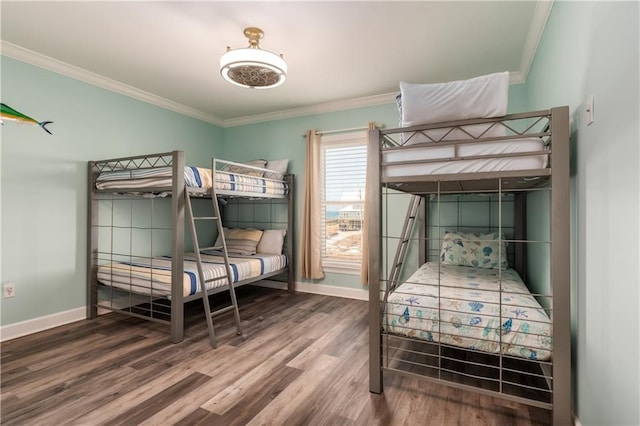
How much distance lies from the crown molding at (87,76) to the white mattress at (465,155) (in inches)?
122

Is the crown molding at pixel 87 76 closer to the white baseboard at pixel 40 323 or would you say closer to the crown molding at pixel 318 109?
the crown molding at pixel 318 109

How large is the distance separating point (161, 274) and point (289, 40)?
7.39 feet

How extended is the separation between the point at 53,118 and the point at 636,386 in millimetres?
4160

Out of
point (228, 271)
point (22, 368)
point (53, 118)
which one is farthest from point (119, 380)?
point (53, 118)

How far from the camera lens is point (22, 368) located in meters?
2.15

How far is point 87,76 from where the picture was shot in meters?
3.11

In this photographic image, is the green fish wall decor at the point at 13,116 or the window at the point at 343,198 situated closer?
the green fish wall decor at the point at 13,116

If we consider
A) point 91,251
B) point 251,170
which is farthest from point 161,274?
point 251,170

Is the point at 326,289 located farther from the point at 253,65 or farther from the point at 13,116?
the point at 13,116

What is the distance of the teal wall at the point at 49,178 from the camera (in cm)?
265

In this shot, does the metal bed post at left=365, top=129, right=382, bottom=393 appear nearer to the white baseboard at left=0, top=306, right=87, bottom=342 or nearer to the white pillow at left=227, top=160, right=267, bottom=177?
the white pillow at left=227, top=160, right=267, bottom=177

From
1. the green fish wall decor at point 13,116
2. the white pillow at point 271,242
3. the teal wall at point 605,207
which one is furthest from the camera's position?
the white pillow at point 271,242

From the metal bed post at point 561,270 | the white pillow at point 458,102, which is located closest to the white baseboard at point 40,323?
the white pillow at point 458,102

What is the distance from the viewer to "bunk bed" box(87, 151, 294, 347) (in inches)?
105
